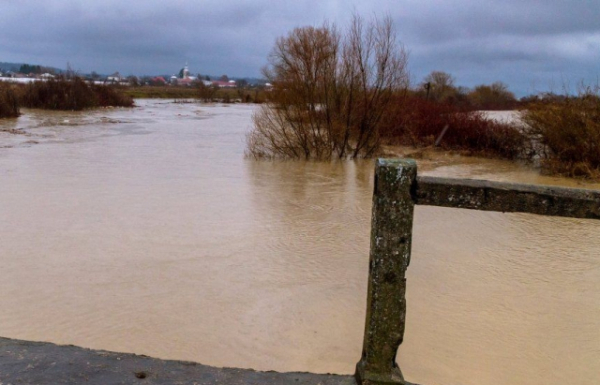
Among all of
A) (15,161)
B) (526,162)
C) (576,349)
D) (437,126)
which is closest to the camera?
(576,349)

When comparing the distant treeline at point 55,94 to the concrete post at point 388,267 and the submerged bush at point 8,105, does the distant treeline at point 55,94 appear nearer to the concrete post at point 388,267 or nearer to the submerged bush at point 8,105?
the submerged bush at point 8,105

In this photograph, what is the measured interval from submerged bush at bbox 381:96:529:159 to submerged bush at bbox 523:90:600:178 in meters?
2.13

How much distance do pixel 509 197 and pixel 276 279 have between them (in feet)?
15.9

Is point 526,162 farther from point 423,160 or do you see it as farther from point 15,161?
point 15,161

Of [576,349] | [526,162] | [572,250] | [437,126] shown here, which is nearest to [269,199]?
[572,250]

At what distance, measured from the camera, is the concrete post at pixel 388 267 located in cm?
256

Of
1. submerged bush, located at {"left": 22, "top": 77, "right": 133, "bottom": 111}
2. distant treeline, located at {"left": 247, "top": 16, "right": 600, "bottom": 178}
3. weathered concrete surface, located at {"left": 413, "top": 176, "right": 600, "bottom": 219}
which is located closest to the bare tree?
distant treeline, located at {"left": 247, "top": 16, "right": 600, "bottom": 178}

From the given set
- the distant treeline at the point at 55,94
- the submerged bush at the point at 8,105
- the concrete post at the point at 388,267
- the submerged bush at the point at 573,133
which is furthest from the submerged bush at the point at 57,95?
the concrete post at the point at 388,267

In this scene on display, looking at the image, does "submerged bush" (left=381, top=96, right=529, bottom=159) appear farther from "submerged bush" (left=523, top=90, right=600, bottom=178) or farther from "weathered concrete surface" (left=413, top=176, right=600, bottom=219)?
"weathered concrete surface" (left=413, top=176, right=600, bottom=219)

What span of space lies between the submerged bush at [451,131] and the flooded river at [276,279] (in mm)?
8147

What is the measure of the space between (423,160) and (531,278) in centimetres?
1297

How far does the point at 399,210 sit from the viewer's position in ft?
8.44

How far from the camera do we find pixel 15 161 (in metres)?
15.9

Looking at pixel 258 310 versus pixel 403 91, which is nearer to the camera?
pixel 258 310
